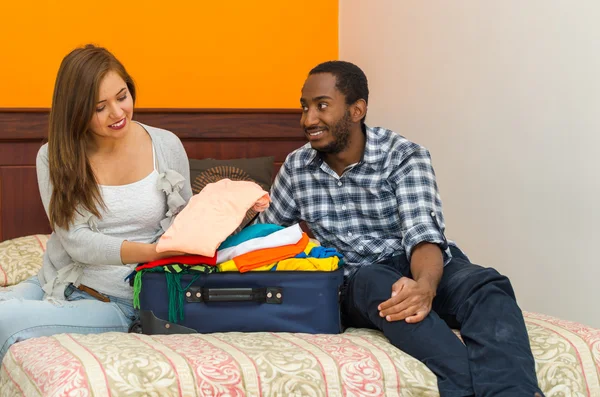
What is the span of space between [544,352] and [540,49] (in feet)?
4.34

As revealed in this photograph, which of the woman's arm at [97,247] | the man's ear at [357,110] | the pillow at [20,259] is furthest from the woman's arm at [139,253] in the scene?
the pillow at [20,259]

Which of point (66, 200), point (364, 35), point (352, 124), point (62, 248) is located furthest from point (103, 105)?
point (364, 35)

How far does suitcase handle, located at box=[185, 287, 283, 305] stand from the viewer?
6.87ft

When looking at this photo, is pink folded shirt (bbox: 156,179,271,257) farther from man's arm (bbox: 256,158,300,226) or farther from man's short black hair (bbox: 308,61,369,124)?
man's short black hair (bbox: 308,61,369,124)

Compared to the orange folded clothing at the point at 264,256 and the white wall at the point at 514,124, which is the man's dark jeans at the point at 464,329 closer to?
the orange folded clothing at the point at 264,256

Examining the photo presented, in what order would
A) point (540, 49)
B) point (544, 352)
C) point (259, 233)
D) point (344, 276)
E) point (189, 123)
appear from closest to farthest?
point (544, 352) → point (259, 233) → point (344, 276) → point (540, 49) → point (189, 123)

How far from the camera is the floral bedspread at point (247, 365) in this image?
5.68ft

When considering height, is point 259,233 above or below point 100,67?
below

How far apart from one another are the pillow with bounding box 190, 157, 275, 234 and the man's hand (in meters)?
1.46

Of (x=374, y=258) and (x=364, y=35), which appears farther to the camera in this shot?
(x=364, y=35)

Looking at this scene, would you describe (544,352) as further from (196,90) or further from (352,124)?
(196,90)

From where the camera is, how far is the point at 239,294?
6.88ft

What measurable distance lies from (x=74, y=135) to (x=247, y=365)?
0.86 m

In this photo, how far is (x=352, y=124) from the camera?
8.09 feet
